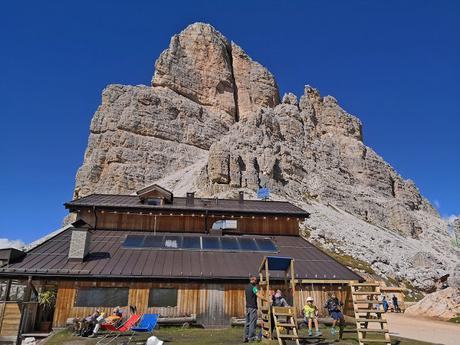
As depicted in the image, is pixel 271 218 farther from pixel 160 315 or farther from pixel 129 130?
pixel 129 130

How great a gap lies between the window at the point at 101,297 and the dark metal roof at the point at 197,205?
30.0 feet

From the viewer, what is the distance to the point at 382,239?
7012cm

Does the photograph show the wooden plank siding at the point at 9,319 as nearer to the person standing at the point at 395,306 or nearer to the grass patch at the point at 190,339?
the grass patch at the point at 190,339

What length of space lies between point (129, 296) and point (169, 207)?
9.71 m

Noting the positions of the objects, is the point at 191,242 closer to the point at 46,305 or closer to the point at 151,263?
the point at 151,263

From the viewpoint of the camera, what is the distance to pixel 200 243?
2672 centimetres

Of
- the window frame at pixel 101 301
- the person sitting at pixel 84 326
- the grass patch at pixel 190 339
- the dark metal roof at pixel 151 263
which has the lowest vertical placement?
the grass patch at pixel 190 339

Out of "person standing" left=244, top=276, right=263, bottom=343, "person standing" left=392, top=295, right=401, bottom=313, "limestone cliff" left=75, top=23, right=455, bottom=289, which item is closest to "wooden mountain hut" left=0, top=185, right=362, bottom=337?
"person standing" left=244, top=276, right=263, bottom=343

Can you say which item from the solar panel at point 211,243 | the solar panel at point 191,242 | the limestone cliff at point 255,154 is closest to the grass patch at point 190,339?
the solar panel at point 191,242

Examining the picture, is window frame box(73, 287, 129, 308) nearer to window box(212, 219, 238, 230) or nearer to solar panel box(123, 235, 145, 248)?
solar panel box(123, 235, 145, 248)

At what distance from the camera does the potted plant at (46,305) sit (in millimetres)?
21644


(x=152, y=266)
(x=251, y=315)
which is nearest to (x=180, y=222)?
(x=152, y=266)

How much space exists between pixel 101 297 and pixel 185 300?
4924 mm

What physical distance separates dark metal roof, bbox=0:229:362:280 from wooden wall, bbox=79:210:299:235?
2181 mm
